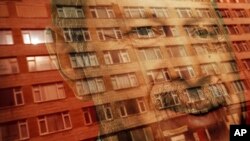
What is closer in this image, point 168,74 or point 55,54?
point 55,54

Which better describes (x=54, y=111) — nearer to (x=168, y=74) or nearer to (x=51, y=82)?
(x=51, y=82)

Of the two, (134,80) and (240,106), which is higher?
(134,80)

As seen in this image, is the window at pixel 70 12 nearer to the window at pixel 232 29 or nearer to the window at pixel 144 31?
the window at pixel 144 31

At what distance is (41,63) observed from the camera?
1141 centimetres

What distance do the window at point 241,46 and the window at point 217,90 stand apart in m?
4.95

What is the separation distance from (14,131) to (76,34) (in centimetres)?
480

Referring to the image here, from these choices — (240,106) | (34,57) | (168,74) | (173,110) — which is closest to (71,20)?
(34,57)

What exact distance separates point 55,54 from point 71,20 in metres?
1.78

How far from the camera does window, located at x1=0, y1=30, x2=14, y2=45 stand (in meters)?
11.0

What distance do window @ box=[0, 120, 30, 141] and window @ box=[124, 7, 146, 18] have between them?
283 inches

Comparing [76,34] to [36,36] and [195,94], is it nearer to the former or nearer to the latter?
[36,36]

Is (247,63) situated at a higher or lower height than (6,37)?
lower

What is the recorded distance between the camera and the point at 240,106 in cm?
1345

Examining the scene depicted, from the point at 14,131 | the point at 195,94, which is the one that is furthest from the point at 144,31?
the point at 14,131
